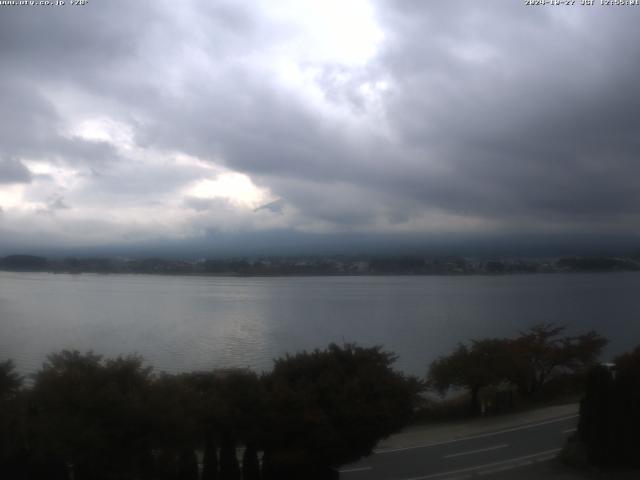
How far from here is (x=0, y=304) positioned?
→ 5197cm

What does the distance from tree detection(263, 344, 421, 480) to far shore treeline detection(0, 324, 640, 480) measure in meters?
0.02

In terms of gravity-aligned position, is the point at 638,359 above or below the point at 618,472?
above

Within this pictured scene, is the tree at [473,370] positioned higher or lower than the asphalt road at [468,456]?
higher

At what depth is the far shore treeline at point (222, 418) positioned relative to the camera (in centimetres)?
952

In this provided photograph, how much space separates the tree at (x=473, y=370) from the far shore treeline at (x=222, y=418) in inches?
285

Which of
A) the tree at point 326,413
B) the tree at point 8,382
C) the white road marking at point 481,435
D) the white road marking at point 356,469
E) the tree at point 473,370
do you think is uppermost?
the tree at point 8,382

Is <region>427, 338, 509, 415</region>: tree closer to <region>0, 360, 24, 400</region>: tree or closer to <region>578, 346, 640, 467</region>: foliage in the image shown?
<region>578, 346, 640, 467</region>: foliage

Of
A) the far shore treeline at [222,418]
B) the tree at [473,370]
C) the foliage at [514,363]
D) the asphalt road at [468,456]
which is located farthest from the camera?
the foliage at [514,363]

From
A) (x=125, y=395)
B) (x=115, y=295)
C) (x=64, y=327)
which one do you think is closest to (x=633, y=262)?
(x=115, y=295)

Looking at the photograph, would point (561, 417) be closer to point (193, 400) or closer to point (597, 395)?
point (597, 395)

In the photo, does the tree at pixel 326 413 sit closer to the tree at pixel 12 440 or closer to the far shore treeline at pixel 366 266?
the tree at pixel 12 440

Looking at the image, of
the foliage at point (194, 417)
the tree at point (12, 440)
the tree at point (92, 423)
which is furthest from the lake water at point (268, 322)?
the tree at point (92, 423)

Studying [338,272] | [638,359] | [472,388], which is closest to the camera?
[638,359]

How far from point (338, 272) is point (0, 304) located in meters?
62.1
